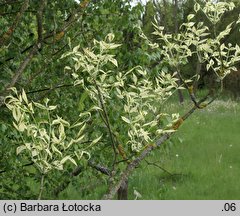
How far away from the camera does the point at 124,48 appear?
4.66m

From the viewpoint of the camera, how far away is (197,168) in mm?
10625

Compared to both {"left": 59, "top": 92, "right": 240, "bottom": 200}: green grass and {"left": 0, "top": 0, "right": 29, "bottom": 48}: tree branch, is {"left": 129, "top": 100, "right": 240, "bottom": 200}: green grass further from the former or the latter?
{"left": 0, "top": 0, "right": 29, "bottom": 48}: tree branch

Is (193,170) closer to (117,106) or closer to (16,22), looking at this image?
(117,106)

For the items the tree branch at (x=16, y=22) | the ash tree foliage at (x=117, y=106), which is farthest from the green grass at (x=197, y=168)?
the tree branch at (x=16, y=22)

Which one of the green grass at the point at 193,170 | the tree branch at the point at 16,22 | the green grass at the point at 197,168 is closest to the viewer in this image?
the tree branch at the point at 16,22

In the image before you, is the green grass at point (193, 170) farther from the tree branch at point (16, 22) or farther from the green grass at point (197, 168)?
the tree branch at point (16, 22)

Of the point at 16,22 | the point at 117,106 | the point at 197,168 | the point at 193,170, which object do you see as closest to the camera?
the point at 16,22

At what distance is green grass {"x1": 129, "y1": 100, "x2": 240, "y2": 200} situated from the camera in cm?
896

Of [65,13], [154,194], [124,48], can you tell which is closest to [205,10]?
[124,48]

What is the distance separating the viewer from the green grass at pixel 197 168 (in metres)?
8.96

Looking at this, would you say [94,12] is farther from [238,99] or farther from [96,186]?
[238,99]

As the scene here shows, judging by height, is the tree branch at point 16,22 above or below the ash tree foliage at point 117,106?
above

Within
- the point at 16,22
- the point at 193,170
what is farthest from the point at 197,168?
the point at 16,22

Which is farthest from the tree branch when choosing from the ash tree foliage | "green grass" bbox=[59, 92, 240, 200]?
"green grass" bbox=[59, 92, 240, 200]
